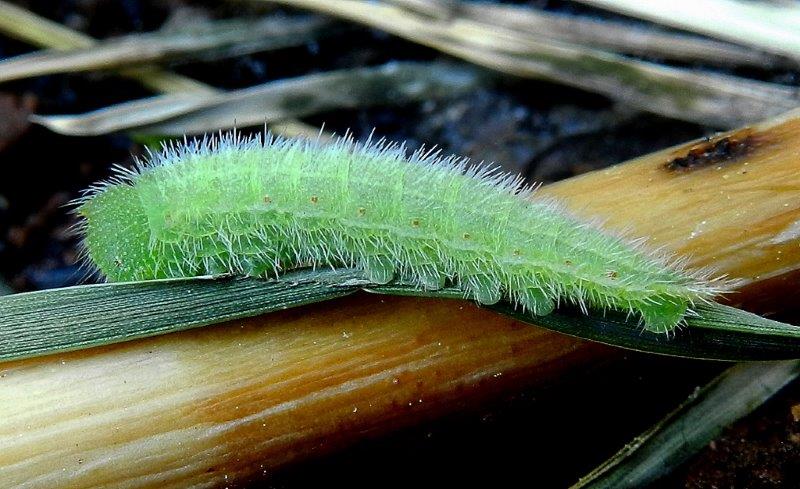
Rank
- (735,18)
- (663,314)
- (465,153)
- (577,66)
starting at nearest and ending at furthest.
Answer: (663,314), (735,18), (577,66), (465,153)

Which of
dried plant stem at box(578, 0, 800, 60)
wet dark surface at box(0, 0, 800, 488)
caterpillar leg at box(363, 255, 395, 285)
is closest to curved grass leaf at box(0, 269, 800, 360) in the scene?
caterpillar leg at box(363, 255, 395, 285)

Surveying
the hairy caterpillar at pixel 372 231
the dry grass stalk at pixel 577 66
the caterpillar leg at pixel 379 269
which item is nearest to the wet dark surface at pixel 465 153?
the dry grass stalk at pixel 577 66

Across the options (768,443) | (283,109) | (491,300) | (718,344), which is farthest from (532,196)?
(283,109)

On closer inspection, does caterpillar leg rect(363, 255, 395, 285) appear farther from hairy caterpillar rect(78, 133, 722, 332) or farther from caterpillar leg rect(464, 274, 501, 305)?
caterpillar leg rect(464, 274, 501, 305)

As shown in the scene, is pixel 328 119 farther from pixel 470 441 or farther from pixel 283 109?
pixel 470 441

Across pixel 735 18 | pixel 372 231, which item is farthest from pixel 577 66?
pixel 372 231

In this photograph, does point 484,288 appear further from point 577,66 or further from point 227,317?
point 577,66
